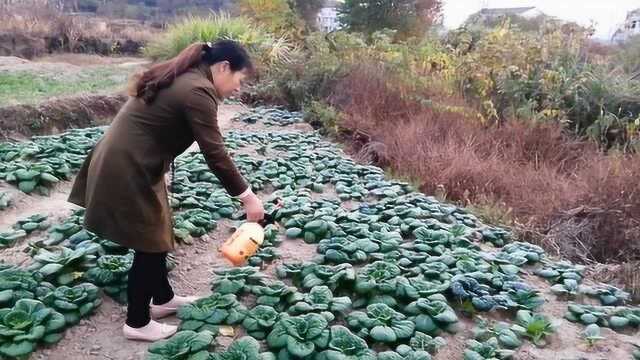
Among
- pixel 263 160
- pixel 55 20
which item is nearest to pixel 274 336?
pixel 263 160

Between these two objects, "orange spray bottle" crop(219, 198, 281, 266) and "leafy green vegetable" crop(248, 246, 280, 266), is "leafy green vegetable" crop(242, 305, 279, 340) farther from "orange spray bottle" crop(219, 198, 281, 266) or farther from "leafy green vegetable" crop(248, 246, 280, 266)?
"leafy green vegetable" crop(248, 246, 280, 266)

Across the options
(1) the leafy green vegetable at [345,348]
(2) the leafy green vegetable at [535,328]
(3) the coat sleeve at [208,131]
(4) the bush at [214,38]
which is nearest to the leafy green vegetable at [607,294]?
(2) the leafy green vegetable at [535,328]

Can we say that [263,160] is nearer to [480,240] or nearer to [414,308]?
[480,240]

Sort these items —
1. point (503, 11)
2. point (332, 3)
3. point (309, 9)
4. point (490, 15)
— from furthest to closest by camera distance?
point (503, 11) → point (332, 3) → point (490, 15) → point (309, 9)

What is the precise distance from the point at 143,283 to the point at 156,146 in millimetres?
692

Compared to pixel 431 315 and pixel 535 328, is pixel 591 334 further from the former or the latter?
pixel 431 315

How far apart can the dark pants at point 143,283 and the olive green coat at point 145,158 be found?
0.48ft

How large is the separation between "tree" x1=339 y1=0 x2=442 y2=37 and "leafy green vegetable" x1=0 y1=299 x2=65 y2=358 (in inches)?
608

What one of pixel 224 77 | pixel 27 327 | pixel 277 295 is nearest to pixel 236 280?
pixel 277 295

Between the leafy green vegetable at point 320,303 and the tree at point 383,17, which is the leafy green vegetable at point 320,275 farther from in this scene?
the tree at point 383,17

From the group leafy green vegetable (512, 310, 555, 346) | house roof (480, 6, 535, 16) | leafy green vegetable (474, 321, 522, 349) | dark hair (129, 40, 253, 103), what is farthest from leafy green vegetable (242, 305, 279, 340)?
house roof (480, 6, 535, 16)

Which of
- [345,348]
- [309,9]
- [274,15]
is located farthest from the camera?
[309,9]

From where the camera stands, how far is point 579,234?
188 inches

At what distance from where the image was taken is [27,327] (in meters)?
2.73
